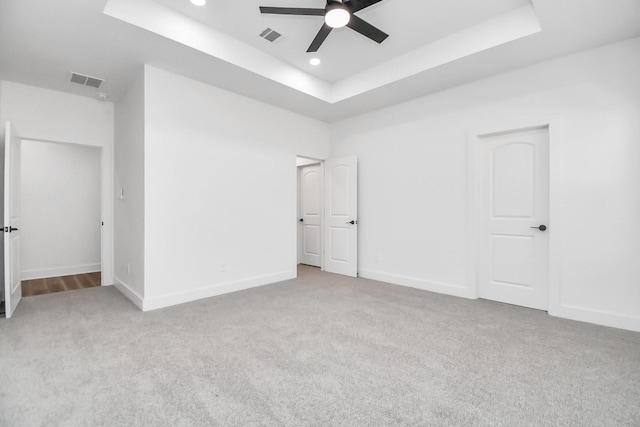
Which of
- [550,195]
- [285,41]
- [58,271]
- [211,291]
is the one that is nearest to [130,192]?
[211,291]

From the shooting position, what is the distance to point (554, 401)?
5.74ft

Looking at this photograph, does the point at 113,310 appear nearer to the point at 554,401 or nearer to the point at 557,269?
the point at 554,401

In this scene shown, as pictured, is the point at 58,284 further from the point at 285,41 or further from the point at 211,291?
the point at 285,41

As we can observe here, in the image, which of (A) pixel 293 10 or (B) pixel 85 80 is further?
(B) pixel 85 80

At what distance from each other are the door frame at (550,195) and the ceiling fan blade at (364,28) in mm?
1812

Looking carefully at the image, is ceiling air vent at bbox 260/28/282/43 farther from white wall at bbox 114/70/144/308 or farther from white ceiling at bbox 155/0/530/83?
white wall at bbox 114/70/144/308

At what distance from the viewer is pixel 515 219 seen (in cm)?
358

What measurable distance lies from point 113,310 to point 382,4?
413 centimetres

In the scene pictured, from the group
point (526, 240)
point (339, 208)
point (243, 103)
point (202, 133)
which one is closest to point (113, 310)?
point (202, 133)

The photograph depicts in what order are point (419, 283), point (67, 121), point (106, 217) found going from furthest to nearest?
point (106, 217)
point (419, 283)
point (67, 121)

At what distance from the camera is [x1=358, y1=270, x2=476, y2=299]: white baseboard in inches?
154

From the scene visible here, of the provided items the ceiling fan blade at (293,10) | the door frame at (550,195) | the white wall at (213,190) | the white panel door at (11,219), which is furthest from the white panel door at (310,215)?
the white panel door at (11,219)

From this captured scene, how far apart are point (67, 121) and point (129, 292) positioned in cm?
247

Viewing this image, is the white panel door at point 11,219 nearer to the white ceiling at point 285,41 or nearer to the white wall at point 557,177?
the white ceiling at point 285,41
